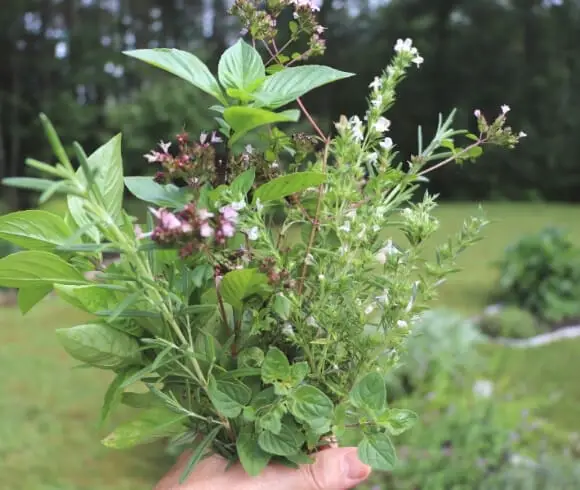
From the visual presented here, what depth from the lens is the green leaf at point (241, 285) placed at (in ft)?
2.27

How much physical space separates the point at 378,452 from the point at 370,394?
6 cm

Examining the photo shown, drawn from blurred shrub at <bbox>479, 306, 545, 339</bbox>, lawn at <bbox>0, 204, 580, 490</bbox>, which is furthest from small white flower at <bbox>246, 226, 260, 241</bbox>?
blurred shrub at <bbox>479, 306, 545, 339</bbox>

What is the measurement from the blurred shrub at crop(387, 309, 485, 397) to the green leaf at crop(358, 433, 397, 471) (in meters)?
2.94

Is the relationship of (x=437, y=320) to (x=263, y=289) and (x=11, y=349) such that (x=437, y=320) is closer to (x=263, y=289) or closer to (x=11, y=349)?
(x=11, y=349)

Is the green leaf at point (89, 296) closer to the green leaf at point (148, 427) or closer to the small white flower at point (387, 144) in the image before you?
the green leaf at point (148, 427)

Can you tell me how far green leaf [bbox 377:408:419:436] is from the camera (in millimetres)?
750

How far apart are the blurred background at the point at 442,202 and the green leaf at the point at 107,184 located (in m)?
0.34

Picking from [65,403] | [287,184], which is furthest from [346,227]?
[65,403]

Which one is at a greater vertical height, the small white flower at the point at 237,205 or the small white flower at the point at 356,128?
the small white flower at the point at 356,128

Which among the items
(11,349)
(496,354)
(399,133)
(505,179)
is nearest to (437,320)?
(496,354)

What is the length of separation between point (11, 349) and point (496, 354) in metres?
3.63

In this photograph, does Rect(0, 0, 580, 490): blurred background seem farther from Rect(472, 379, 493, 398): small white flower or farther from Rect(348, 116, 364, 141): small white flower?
Rect(348, 116, 364, 141): small white flower

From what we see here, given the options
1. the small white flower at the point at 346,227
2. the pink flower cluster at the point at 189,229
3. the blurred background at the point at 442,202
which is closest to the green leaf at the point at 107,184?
the pink flower cluster at the point at 189,229

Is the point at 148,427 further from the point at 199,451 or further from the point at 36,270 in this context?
the point at 36,270
